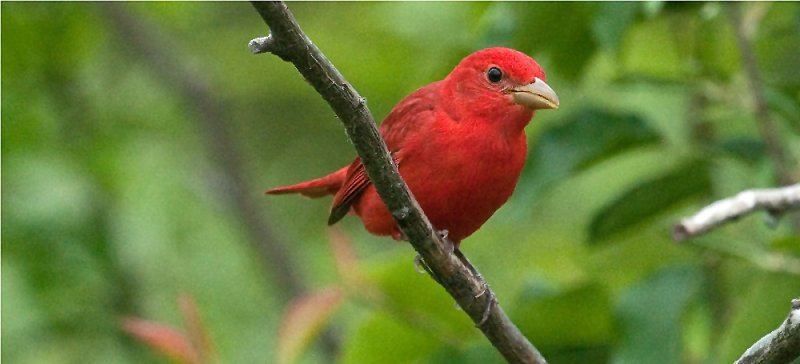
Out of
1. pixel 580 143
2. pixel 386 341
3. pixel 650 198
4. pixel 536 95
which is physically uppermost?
pixel 536 95

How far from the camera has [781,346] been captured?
2791 mm

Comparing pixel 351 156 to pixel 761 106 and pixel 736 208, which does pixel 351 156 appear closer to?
pixel 761 106

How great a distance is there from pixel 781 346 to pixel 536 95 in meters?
1.32

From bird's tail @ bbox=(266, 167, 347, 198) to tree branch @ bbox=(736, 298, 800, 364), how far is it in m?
1.88

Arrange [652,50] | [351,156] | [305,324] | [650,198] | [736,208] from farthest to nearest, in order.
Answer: [351,156] < [652,50] < [305,324] < [650,198] < [736,208]

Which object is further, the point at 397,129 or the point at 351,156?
the point at 351,156

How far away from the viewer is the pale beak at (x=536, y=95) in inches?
152

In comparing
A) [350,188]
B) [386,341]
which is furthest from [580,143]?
[386,341]

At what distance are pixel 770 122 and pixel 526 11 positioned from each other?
2.52ft

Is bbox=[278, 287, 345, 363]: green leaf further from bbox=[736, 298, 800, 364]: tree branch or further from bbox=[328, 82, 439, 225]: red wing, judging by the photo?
bbox=[736, 298, 800, 364]: tree branch

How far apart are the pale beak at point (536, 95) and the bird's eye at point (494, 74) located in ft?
0.16

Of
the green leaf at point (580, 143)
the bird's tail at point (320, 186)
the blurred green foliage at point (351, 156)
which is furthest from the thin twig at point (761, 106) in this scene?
the bird's tail at point (320, 186)

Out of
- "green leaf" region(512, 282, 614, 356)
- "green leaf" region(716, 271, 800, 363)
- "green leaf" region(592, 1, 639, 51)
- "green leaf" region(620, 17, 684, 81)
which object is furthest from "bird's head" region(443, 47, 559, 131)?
"green leaf" region(620, 17, 684, 81)

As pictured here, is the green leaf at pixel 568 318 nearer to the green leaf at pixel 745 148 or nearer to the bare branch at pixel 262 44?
the green leaf at pixel 745 148
